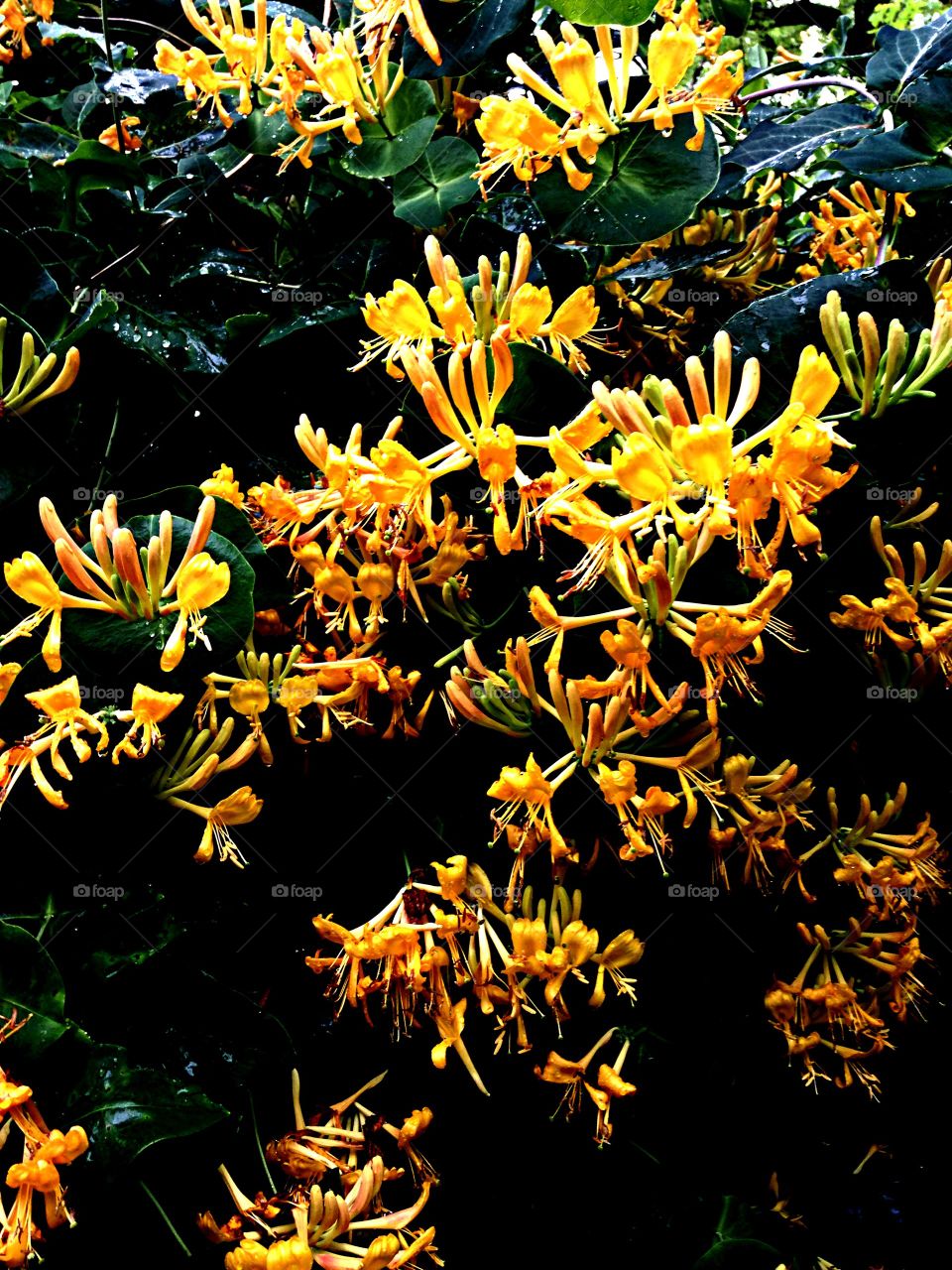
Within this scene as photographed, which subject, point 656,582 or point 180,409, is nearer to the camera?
point 656,582

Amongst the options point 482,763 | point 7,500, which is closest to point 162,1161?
point 482,763

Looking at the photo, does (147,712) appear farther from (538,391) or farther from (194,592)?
(538,391)

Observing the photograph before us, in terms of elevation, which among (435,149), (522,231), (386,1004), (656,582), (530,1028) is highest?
(435,149)

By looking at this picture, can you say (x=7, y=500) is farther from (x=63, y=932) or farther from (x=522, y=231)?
(x=522, y=231)

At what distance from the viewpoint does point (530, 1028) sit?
1.26 meters

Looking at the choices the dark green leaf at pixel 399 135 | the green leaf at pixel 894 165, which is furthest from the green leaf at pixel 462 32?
the green leaf at pixel 894 165

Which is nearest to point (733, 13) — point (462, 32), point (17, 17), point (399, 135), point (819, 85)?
point (819, 85)

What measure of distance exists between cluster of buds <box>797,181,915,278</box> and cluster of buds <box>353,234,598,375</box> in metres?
0.52

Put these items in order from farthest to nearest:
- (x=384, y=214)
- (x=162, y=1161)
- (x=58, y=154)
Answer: (x=58, y=154) → (x=384, y=214) → (x=162, y=1161)

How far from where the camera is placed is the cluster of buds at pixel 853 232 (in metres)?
1.47

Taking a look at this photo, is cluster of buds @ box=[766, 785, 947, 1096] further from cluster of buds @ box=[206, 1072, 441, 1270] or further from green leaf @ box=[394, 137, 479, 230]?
green leaf @ box=[394, 137, 479, 230]

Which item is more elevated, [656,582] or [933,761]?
[656,582]

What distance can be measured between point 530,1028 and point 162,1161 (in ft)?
1.38

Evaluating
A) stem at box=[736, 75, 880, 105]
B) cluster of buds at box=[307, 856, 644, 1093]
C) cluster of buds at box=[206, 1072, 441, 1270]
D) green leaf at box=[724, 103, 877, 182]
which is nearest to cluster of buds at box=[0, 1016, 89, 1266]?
cluster of buds at box=[206, 1072, 441, 1270]
